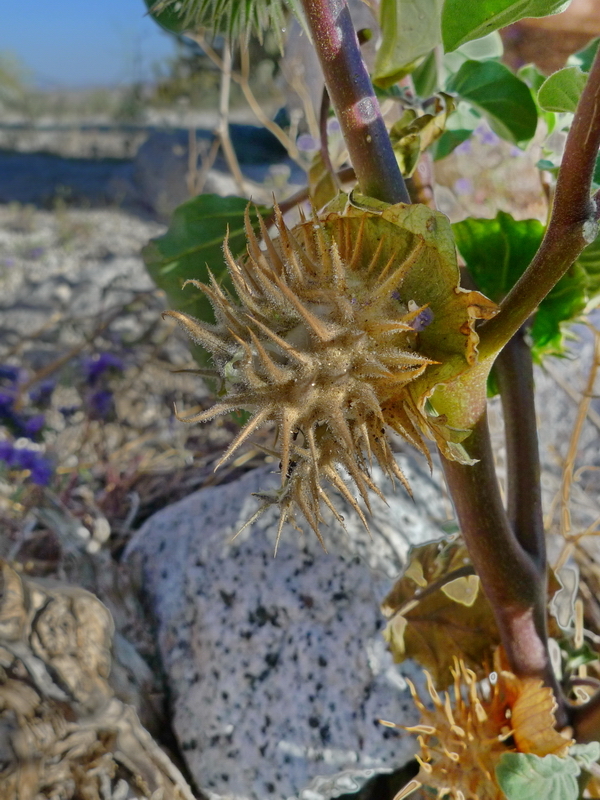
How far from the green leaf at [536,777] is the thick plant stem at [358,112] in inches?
21.2

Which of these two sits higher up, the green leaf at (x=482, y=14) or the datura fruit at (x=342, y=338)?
the green leaf at (x=482, y=14)

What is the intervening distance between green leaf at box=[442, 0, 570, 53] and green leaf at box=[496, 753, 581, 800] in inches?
24.9

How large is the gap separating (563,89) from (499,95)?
196mm

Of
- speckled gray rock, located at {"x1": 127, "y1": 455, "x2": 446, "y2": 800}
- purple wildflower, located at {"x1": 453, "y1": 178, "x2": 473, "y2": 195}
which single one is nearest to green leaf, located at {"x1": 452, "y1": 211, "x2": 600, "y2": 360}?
speckled gray rock, located at {"x1": 127, "y1": 455, "x2": 446, "y2": 800}

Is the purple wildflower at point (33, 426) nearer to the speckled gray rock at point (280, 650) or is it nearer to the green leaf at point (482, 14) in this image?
the speckled gray rock at point (280, 650)

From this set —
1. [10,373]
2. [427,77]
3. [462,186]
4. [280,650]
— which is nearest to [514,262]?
[427,77]

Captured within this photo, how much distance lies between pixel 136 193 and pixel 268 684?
12.9 feet

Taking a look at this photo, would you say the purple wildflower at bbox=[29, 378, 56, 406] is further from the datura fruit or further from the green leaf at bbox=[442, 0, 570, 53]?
the green leaf at bbox=[442, 0, 570, 53]

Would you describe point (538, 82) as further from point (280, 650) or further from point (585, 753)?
point (280, 650)

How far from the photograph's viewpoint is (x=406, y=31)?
1.79 ft

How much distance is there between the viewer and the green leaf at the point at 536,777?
1.94 ft

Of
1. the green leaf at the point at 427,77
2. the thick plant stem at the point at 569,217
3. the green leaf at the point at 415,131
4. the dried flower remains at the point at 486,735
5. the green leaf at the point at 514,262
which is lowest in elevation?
the dried flower remains at the point at 486,735

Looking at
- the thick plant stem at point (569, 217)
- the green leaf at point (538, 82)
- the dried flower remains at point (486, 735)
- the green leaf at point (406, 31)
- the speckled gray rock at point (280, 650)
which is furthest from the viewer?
the speckled gray rock at point (280, 650)

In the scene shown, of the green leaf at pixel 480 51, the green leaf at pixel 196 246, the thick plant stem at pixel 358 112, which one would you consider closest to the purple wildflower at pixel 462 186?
the green leaf at pixel 480 51
